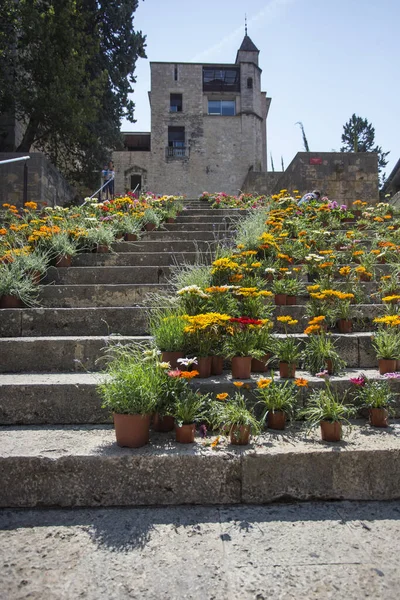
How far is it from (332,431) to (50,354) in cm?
199

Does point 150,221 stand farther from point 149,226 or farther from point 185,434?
point 185,434

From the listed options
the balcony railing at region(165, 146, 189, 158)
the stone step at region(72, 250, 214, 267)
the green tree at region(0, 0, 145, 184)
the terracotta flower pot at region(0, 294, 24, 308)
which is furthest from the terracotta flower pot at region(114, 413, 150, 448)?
the balcony railing at region(165, 146, 189, 158)

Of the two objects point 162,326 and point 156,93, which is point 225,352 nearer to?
point 162,326

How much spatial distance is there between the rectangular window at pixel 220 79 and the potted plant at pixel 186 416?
32774 mm

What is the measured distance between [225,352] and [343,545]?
56.9 inches

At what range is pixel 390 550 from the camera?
1830 millimetres

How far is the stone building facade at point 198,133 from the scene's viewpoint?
29.4 meters

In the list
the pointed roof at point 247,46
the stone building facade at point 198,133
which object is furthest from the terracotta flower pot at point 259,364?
the pointed roof at point 247,46

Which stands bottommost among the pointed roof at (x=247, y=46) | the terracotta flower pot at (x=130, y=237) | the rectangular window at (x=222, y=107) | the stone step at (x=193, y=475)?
the stone step at (x=193, y=475)

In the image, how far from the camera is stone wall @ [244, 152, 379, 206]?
1051 cm

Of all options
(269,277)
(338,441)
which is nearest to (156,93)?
(269,277)

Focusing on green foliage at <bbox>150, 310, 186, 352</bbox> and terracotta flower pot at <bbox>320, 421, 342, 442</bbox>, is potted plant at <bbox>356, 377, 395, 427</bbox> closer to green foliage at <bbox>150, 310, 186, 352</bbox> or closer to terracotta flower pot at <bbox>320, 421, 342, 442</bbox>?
terracotta flower pot at <bbox>320, 421, 342, 442</bbox>

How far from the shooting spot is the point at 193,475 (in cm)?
227

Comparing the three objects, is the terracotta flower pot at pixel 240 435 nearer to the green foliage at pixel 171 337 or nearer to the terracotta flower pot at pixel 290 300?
the green foliage at pixel 171 337
